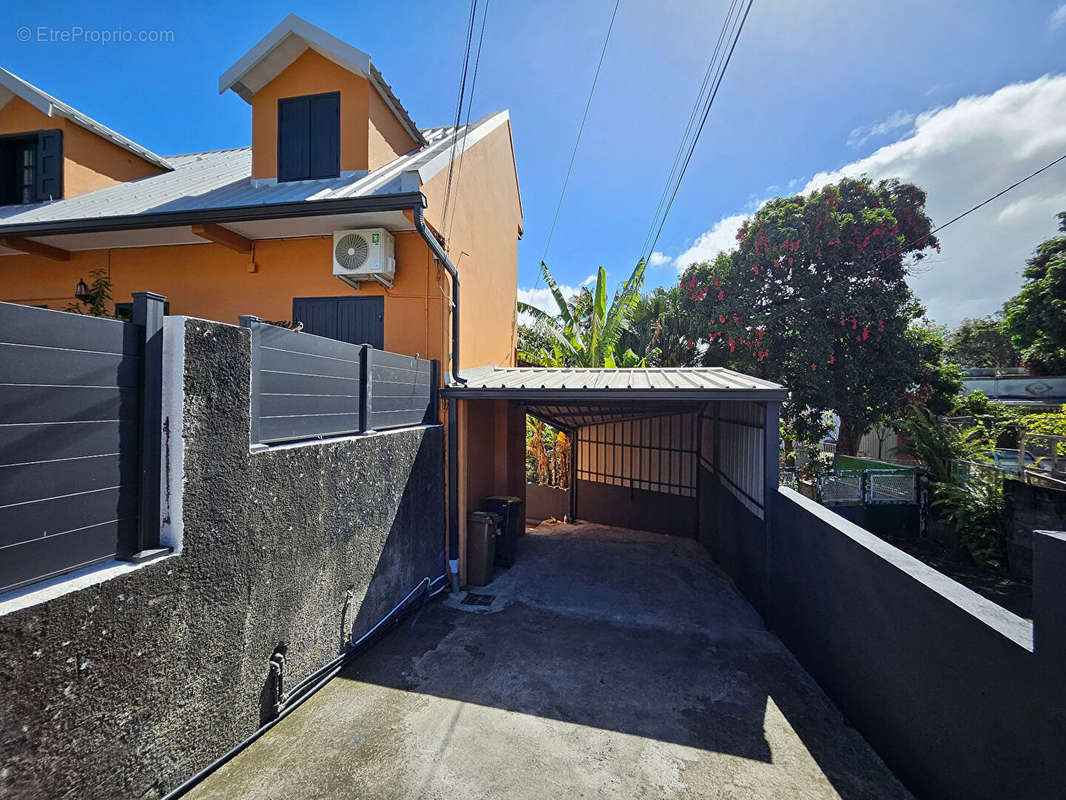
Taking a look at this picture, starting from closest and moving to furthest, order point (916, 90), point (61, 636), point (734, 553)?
point (61, 636) → point (734, 553) → point (916, 90)

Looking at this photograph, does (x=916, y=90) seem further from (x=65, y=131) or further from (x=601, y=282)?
(x=65, y=131)

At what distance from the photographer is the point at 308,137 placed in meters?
6.38

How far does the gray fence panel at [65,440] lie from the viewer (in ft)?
6.09

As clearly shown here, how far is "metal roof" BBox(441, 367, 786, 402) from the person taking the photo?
4.91 meters

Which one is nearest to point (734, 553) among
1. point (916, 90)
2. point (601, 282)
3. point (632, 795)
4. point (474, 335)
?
point (632, 795)

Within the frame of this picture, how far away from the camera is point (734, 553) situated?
21.5ft

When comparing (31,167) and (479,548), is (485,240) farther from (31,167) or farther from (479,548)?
(31,167)

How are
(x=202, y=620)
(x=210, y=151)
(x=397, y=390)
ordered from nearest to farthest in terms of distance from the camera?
(x=202, y=620) < (x=397, y=390) < (x=210, y=151)

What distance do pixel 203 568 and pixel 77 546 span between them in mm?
626

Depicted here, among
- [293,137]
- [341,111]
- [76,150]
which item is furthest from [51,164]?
A: [341,111]

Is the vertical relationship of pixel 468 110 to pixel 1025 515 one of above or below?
above

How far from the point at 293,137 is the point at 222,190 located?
134 cm

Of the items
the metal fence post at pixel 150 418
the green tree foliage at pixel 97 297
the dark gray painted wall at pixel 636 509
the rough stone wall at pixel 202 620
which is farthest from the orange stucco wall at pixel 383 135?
the dark gray painted wall at pixel 636 509

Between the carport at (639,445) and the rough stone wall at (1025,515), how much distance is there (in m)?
5.74
